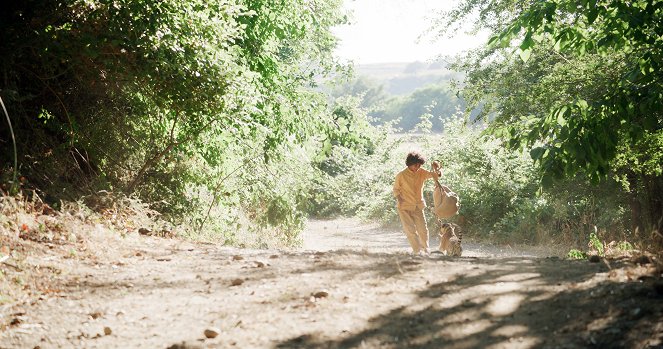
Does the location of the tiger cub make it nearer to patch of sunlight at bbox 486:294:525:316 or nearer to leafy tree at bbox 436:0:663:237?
leafy tree at bbox 436:0:663:237

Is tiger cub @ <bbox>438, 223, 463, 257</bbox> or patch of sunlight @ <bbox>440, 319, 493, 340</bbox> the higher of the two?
tiger cub @ <bbox>438, 223, 463, 257</bbox>

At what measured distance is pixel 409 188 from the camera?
9.27 metres

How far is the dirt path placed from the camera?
344 centimetres

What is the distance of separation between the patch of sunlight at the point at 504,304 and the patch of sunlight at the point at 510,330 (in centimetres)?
23

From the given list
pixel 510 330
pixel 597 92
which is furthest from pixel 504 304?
pixel 597 92

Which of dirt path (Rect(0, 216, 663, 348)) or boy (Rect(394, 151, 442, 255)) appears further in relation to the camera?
boy (Rect(394, 151, 442, 255))

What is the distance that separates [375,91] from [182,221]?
99.1 m

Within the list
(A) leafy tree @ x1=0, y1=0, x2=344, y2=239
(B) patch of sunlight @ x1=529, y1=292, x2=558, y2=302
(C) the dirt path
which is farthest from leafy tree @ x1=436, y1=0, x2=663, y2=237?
(A) leafy tree @ x1=0, y1=0, x2=344, y2=239

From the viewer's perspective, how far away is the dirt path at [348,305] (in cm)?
344

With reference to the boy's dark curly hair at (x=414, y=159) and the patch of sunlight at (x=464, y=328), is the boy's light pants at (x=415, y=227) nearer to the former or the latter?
the boy's dark curly hair at (x=414, y=159)

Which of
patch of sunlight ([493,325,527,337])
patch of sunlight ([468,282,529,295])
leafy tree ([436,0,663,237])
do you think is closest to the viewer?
patch of sunlight ([493,325,527,337])

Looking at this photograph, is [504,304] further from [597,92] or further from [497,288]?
[597,92]

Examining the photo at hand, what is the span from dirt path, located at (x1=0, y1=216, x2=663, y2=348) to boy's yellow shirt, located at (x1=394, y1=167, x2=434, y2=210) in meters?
3.48

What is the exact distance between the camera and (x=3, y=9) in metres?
7.04
